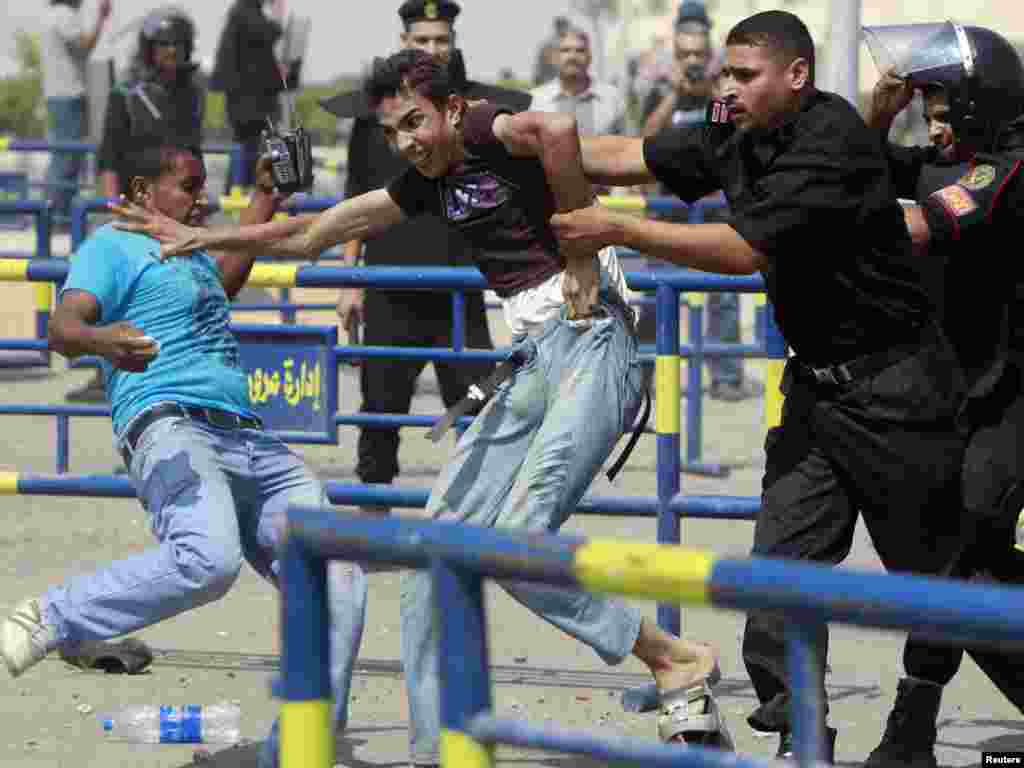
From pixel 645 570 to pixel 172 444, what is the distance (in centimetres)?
300

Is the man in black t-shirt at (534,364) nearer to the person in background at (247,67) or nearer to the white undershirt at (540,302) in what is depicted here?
the white undershirt at (540,302)

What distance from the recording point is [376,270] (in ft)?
23.3

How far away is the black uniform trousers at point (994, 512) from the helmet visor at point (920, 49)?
75 cm

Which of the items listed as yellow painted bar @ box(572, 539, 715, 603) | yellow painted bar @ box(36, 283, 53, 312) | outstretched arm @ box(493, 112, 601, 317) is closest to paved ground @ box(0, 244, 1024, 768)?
yellow painted bar @ box(36, 283, 53, 312)

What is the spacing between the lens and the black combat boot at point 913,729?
17.9 ft

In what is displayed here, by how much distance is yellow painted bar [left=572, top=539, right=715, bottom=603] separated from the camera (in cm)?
280

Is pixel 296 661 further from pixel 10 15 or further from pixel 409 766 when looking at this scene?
pixel 10 15

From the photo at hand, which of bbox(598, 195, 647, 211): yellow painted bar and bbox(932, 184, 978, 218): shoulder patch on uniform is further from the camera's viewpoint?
bbox(598, 195, 647, 211): yellow painted bar

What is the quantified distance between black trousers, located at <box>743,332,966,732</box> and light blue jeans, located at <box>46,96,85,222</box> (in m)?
12.1

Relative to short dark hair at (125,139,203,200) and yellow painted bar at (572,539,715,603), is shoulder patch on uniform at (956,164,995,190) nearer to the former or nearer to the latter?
short dark hair at (125,139,203,200)

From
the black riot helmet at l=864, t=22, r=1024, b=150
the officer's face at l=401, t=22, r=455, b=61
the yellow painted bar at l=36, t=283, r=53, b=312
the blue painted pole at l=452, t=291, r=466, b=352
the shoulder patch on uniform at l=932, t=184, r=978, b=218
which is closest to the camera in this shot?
the shoulder patch on uniform at l=932, t=184, r=978, b=218

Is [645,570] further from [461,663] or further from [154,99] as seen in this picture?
[154,99]

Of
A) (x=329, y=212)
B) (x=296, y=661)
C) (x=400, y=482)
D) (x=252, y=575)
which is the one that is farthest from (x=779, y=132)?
(x=400, y=482)

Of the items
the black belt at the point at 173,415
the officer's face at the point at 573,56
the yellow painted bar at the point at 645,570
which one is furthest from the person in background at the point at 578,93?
the yellow painted bar at the point at 645,570
